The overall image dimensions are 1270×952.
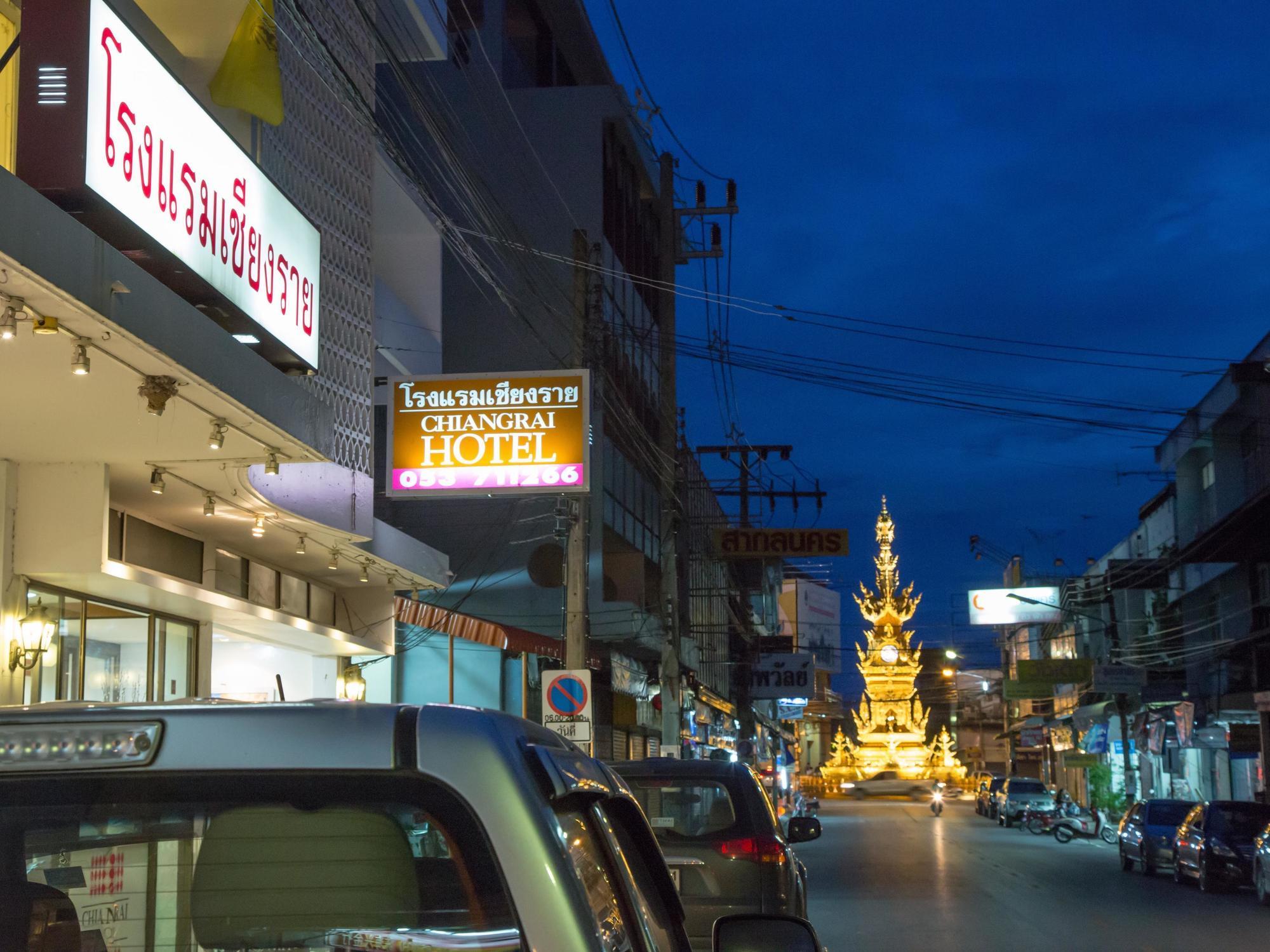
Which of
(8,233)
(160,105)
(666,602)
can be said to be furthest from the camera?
(666,602)

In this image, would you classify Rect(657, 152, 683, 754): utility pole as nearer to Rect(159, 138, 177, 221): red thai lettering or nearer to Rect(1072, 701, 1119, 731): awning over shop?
Rect(159, 138, 177, 221): red thai lettering

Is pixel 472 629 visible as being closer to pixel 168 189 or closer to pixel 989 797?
pixel 168 189

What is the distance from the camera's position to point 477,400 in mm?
19578

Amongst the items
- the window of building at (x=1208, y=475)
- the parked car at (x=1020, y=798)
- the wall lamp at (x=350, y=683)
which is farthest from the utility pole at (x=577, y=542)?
the window of building at (x=1208, y=475)

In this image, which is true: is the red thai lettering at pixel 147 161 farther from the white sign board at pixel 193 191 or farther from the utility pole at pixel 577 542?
the utility pole at pixel 577 542

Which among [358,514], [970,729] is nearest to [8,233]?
[358,514]

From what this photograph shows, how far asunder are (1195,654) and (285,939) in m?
47.8

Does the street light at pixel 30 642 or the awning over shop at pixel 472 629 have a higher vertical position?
the awning over shop at pixel 472 629

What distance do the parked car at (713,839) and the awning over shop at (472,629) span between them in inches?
466

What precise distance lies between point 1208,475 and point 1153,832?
75.3 feet

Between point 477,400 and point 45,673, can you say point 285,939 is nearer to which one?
point 45,673

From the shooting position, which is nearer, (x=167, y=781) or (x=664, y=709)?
(x=167, y=781)

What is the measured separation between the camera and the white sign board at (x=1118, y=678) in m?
48.7

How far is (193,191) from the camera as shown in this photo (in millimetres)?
Answer: 11727
